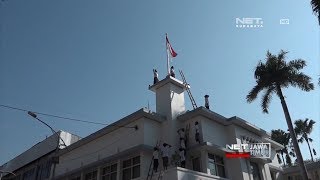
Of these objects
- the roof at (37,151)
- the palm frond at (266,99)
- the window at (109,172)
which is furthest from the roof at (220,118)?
the roof at (37,151)

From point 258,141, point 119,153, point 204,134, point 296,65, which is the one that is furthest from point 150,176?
point 296,65

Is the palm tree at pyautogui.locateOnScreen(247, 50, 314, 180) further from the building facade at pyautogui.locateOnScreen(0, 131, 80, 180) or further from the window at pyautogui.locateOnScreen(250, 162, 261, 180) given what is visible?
the building facade at pyautogui.locateOnScreen(0, 131, 80, 180)

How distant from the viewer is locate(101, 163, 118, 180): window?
24.3 metres

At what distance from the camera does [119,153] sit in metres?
23.5

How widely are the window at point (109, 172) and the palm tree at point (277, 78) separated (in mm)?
12293

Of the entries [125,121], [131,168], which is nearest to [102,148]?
[125,121]

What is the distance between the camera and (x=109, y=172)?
24750mm

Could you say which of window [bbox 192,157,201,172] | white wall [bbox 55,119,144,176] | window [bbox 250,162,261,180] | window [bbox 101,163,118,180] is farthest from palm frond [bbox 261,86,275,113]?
window [bbox 101,163,118,180]

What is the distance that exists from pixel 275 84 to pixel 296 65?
228 cm

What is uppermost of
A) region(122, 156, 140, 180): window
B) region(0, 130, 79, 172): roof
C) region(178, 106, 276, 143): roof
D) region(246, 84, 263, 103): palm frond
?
region(246, 84, 263, 103): palm frond

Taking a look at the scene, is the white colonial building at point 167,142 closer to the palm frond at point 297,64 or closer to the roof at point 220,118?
the roof at point 220,118

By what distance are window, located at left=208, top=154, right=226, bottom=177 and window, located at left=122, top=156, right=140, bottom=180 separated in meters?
4.82

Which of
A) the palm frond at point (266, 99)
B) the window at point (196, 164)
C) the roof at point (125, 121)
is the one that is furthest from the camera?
the palm frond at point (266, 99)

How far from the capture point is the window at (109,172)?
2434 centimetres
